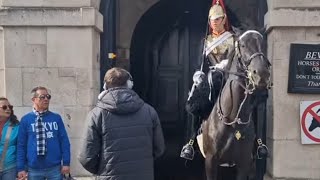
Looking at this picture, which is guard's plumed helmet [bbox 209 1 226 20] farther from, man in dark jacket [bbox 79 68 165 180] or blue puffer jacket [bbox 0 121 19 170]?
blue puffer jacket [bbox 0 121 19 170]

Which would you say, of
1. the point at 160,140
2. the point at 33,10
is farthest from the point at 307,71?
the point at 33,10

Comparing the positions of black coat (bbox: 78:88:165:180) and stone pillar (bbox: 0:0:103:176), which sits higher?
stone pillar (bbox: 0:0:103:176)

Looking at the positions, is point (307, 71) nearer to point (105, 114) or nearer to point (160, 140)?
point (160, 140)

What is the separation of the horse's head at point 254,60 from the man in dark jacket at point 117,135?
103cm

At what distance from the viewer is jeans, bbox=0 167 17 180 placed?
504 centimetres

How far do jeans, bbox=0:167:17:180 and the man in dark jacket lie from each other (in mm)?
1389

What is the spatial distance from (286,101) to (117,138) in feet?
8.20

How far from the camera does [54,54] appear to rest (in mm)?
5812

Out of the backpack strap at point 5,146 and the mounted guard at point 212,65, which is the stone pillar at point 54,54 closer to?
the backpack strap at point 5,146

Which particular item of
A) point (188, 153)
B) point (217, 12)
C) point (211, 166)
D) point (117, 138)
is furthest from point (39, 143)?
point (217, 12)

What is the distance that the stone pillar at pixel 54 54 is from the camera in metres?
5.77

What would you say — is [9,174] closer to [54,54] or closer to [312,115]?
[54,54]

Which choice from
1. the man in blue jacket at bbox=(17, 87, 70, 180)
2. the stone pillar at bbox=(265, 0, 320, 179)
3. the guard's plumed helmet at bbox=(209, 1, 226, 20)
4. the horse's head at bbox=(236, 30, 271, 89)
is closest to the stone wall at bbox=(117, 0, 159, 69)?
the guard's plumed helmet at bbox=(209, 1, 226, 20)

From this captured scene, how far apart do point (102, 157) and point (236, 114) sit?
4.79 ft
